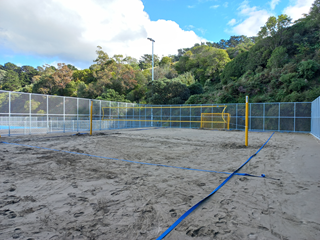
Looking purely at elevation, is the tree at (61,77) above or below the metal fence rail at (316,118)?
above

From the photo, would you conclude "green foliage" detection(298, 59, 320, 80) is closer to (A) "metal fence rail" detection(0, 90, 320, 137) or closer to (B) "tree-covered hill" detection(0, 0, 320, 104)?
(B) "tree-covered hill" detection(0, 0, 320, 104)

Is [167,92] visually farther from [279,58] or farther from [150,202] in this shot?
[150,202]

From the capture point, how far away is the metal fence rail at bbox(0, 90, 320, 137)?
→ 42.3 ft

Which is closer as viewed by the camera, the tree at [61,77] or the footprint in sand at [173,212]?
the footprint in sand at [173,212]

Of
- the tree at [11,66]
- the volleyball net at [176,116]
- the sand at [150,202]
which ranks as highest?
the tree at [11,66]

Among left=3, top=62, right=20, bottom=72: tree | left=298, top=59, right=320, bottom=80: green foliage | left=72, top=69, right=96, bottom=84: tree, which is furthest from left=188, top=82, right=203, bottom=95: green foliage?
left=3, top=62, right=20, bottom=72: tree

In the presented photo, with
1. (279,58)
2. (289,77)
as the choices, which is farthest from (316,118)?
(279,58)

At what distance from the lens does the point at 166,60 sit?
1927 inches

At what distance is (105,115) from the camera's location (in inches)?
700

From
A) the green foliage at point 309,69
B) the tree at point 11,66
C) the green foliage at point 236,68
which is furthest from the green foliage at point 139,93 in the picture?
the tree at point 11,66

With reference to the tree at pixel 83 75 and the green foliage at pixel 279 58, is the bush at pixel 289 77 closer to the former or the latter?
the green foliage at pixel 279 58

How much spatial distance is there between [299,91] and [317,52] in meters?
7.09

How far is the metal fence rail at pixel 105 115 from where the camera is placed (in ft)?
42.3

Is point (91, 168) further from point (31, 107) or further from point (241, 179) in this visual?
point (31, 107)
